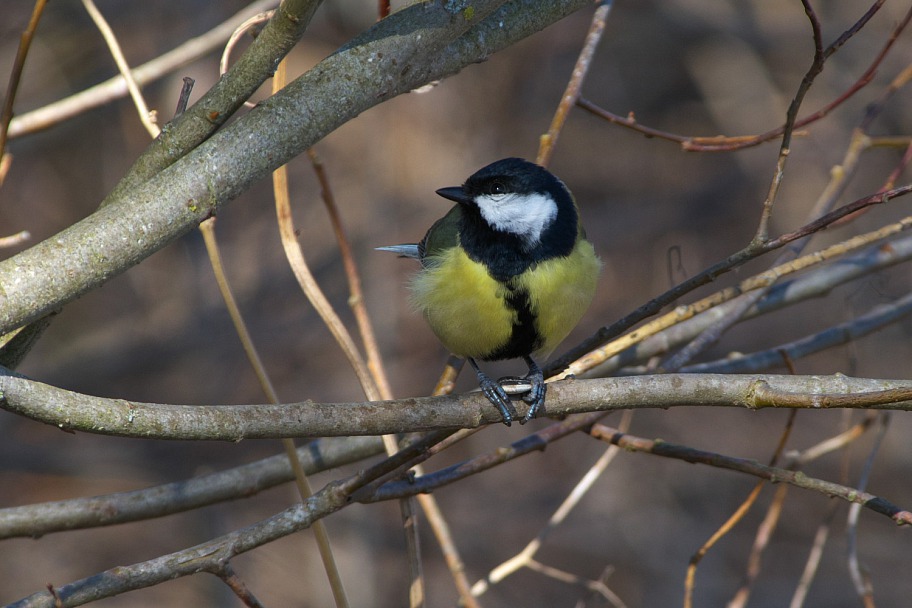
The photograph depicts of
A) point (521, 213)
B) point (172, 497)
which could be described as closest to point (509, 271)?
point (521, 213)

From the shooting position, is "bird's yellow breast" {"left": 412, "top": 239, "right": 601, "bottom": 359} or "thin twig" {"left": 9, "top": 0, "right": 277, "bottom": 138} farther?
"thin twig" {"left": 9, "top": 0, "right": 277, "bottom": 138}

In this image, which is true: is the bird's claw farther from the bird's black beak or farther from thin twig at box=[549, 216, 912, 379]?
the bird's black beak

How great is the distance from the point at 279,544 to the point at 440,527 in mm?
3849

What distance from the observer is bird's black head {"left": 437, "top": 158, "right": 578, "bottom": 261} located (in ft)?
8.82

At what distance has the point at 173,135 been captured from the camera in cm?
167

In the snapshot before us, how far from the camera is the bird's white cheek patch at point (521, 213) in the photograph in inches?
106

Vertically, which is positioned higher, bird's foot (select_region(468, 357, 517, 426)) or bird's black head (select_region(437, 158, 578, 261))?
bird's black head (select_region(437, 158, 578, 261))

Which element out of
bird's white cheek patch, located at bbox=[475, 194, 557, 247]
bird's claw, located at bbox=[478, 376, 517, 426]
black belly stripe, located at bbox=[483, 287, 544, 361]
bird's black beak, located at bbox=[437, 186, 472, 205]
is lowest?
bird's claw, located at bbox=[478, 376, 517, 426]

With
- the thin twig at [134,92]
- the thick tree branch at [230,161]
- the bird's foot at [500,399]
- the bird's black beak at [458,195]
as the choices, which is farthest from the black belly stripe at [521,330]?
the thin twig at [134,92]

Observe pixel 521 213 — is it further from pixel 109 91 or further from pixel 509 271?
pixel 109 91

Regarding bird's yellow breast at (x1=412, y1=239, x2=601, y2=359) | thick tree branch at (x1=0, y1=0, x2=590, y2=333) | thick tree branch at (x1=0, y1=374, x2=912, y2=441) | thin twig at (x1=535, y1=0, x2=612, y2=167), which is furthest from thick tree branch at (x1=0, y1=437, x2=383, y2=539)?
thin twig at (x1=535, y1=0, x2=612, y2=167)

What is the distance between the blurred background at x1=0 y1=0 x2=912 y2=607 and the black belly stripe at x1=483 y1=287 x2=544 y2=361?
268 centimetres

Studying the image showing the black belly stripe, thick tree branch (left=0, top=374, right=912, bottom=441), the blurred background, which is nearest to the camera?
thick tree branch (left=0, top=374, right=912, bottom=441)

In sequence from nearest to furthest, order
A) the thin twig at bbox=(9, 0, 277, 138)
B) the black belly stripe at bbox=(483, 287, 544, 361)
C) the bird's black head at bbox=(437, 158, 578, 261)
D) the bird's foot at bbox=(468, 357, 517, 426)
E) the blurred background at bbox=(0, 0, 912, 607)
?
the bird's foot at bbox=(468, 357, 517, 426)
the black belly stripe at bbox=(483, 287, 544, 361)
the bird's black head at bbox=(437, 158, 578, 261)
the thin twig at bbox=(9, 0, 277, 138)
the blurred background at bbox=(0, 0, 912, 607)
